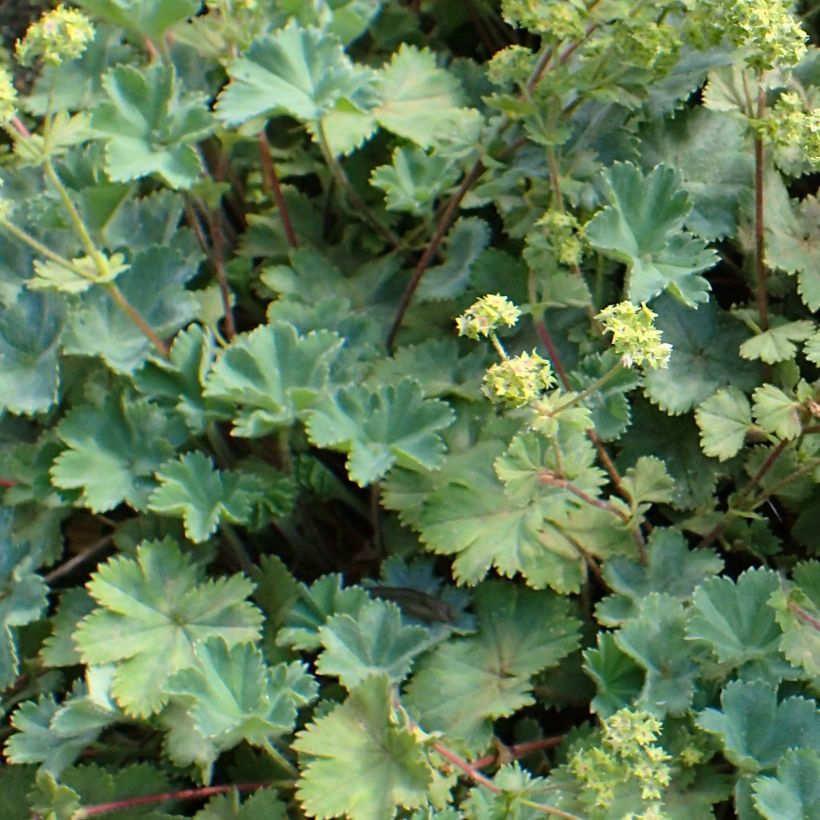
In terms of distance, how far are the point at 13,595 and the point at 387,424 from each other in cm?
67

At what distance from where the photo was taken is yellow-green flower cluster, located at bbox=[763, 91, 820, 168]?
1539mm

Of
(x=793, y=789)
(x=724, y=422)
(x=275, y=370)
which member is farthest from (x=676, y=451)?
(x=275, y=370)

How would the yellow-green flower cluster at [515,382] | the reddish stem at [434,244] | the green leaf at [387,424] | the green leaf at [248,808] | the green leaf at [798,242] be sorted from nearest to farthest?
the yellow-green flower cluster at [515,382], the green leaf at [248,808], the green leaf at [387,424], the green leaf at [798,242], the reddish stem at [434,244]

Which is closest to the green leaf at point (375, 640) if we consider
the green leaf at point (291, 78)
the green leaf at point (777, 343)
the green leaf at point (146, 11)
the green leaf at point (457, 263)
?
the green leaf at point (457, 263)

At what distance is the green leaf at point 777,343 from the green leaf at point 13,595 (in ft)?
3.98

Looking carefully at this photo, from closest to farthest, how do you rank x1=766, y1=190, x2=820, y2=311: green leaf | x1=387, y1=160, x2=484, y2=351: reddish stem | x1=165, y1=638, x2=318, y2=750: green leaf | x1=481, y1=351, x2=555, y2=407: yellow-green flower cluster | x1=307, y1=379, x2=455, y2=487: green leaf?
x1=481, y1=351, x2=555, y2=407: yellow-green flower cluster
x1=165, y1=638, x2=318, y2=750: green leaf
x1=307, y1=379, x2=455, y2=487: green leaf
x1=766, y1=190, x2=820, y2=311: green leaf
x1=387, y1=160, x2=484, y2=351: reddish stem

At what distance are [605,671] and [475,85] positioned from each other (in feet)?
3.85

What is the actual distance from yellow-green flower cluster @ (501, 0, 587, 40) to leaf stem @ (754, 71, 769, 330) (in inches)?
11.7

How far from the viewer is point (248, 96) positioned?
70.1 inches

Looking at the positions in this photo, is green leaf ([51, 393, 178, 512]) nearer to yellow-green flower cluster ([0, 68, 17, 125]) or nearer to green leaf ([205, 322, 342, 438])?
green leaf ([205, 322, 342, 438])

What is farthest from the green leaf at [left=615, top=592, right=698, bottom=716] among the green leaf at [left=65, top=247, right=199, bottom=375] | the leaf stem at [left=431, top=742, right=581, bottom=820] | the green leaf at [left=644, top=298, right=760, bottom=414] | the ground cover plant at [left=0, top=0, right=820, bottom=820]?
the green leaf at [left=65, top=247, right=199, bottom=375]

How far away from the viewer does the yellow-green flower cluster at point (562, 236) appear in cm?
168

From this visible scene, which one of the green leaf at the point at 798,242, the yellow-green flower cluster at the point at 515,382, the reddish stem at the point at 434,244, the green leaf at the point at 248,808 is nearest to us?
the yellow-green flower cluster at the point at 515,382

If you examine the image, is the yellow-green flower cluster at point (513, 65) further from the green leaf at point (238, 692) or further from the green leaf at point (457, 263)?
the green leaf at point (238, 692)
